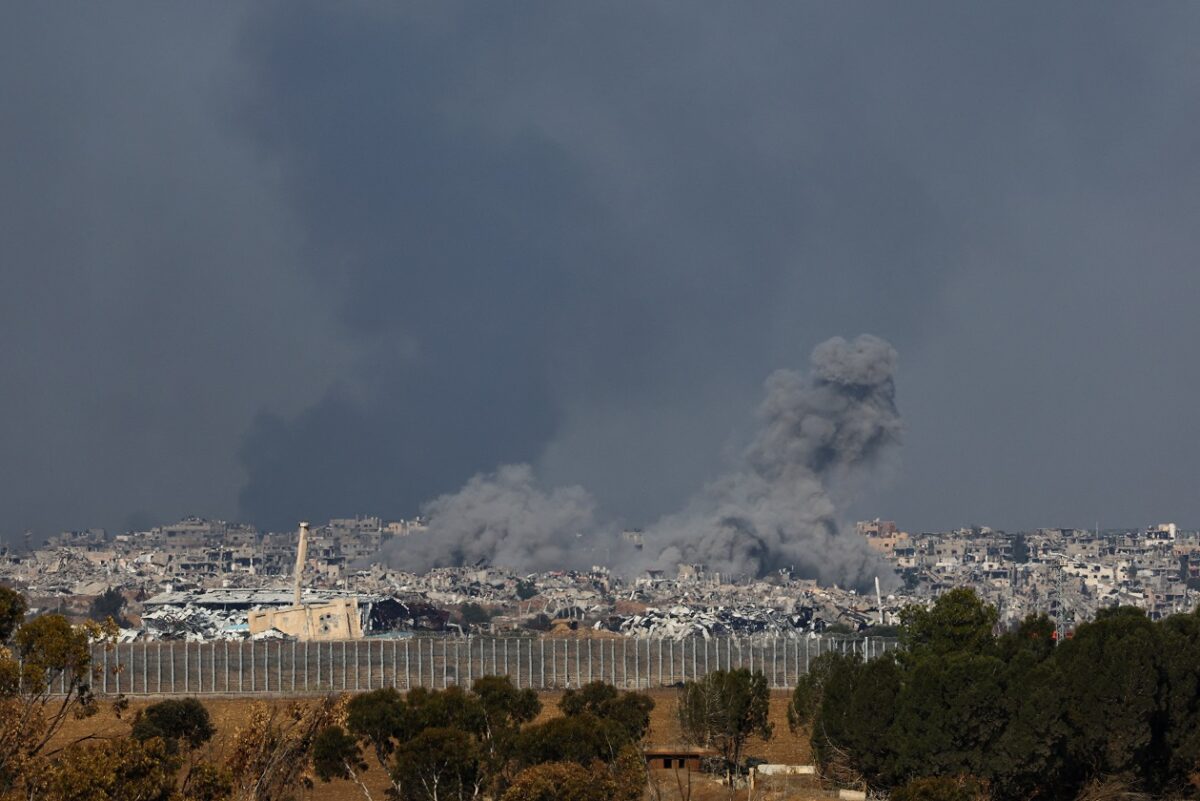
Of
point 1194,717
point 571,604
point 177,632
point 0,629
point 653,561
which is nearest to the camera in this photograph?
point 0,629

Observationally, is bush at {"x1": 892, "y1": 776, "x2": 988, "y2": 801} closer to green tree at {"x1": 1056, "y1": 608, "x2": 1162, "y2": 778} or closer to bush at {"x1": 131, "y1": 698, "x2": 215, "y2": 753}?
green tree at {"x1": 1056, "y1": 608, "x2": 1162, "y2": 778}

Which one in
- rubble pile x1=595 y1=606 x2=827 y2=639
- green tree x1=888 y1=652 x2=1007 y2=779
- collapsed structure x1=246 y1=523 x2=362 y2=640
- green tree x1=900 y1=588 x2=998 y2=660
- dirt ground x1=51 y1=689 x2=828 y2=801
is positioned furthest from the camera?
rubble pile x1=595 y1=606 x2=827 y2=639

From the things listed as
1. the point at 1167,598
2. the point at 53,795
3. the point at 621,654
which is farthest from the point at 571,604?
the point at 53,795

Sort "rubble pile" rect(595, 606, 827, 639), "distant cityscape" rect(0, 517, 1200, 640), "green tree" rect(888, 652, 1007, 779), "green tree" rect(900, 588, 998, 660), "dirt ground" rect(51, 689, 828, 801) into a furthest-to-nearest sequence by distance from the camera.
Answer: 1. "distant cityscape" rect(0, 517, 1200, 640)
2. "rubble pile" rect(595, 606, 827, 639)
3. "green tree" rect(900, 588, 998, 660)
4. "dirt ground" rect(51, 689, 828, 801)
5. "green tree" rect(888, 652, 1007, 779)

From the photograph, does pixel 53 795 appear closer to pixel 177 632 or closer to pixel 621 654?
pixel 621 654

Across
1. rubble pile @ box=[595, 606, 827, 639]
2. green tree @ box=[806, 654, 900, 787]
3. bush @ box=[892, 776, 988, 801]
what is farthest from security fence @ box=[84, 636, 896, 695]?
bush @ box=[892, 776, 988, 801]

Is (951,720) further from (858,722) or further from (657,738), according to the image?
(657,738)
